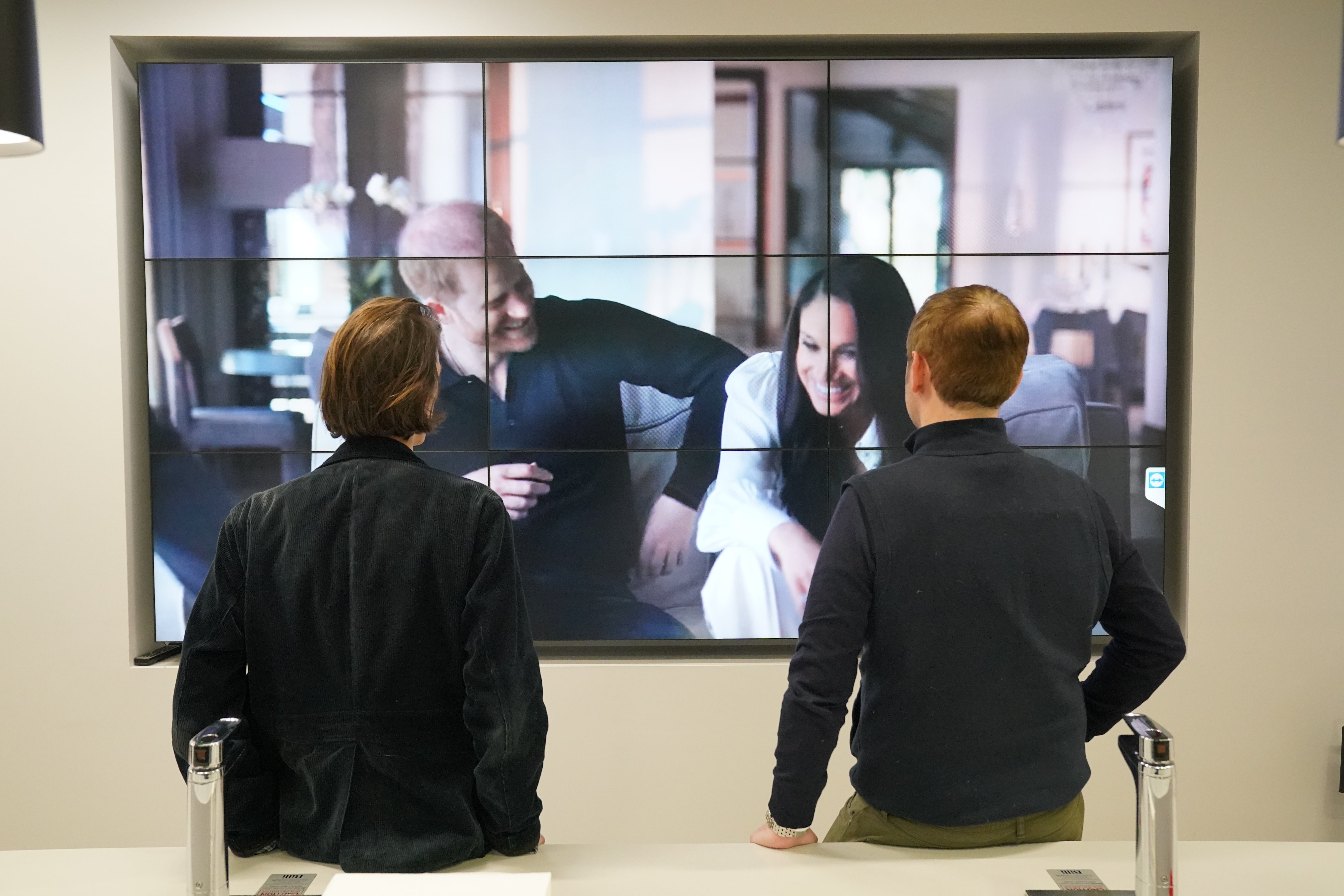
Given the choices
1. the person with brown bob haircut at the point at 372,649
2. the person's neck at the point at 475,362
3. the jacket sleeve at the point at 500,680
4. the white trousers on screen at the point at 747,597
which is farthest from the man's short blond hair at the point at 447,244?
the jacket sleeve at the point at 500,680

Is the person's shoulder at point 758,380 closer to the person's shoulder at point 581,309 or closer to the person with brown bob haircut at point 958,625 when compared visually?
the person's shoulder at point 581,309

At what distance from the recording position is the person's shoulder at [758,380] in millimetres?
3244

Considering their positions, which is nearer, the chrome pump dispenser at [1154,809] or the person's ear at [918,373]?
the chrome pump dispenser at [1154,809]

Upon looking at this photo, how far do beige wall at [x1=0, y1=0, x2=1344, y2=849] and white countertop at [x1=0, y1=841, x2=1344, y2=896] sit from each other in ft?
6.11

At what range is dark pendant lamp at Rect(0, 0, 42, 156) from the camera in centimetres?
145

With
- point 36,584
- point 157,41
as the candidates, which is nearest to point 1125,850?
point 36,584

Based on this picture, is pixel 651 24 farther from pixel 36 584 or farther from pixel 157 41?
pixel 36 584

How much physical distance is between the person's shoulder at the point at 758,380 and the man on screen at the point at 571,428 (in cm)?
3

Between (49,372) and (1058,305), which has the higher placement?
(1058,305)

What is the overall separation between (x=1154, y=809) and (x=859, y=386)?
2.22m

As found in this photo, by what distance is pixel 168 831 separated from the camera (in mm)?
3256

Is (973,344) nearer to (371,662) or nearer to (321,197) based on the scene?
(371,662)

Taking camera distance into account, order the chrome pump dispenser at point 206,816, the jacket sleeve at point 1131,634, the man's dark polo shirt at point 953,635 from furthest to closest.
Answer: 1. the jacket sleeve at point 1131,634
2. the man's dark polo shirt at point 953,635
3. the chrome pump dispenser at point 206,816

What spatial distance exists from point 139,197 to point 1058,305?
10.2 feet
